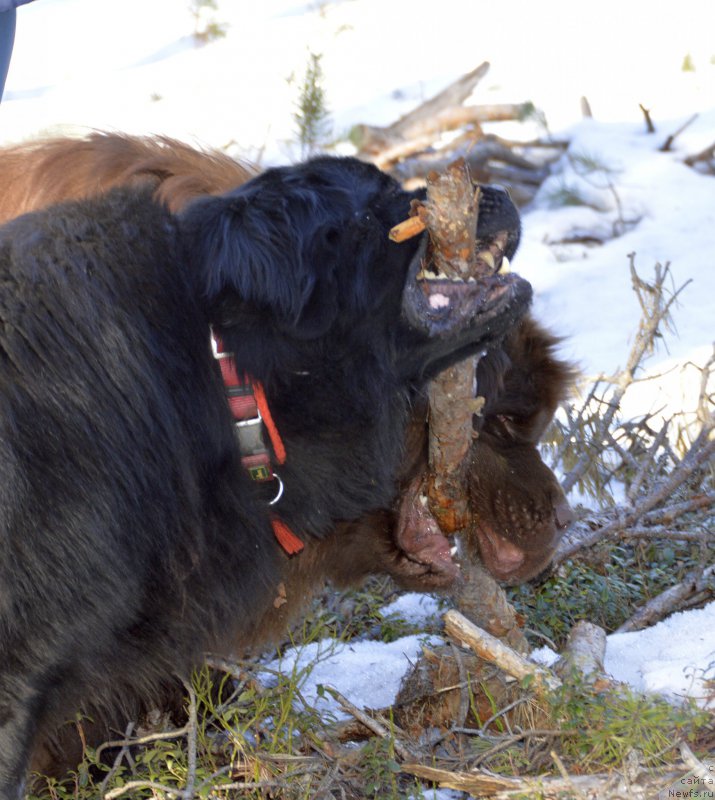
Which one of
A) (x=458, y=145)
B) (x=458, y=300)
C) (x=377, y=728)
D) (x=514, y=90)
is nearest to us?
(x=458, y=300)

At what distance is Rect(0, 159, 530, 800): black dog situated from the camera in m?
2.59

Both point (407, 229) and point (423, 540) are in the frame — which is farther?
point (423, 540)

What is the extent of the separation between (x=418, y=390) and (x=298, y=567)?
0.78 meters

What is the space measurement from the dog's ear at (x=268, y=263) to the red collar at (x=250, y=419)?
123 mm

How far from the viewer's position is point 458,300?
279 centimetres

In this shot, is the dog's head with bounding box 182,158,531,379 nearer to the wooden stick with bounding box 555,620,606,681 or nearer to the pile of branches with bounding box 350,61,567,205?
the wooden stick with bounding box 555,620,606,681

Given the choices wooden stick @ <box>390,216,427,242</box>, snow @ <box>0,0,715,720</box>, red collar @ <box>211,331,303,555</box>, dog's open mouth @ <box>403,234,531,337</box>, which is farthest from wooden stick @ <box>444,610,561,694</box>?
snow @ <box>0,0,715,720</box>

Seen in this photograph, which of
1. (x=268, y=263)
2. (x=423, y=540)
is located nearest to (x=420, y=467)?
(x=423, y=540)

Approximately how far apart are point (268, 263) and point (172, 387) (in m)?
0.38

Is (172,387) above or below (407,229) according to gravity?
below

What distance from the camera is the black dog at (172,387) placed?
259 centimetres

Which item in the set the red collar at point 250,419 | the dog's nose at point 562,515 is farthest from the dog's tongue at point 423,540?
the red collar at point 250,419

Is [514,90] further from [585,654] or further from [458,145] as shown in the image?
[585,654]

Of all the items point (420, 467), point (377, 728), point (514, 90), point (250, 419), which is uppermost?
point (250, 419)
